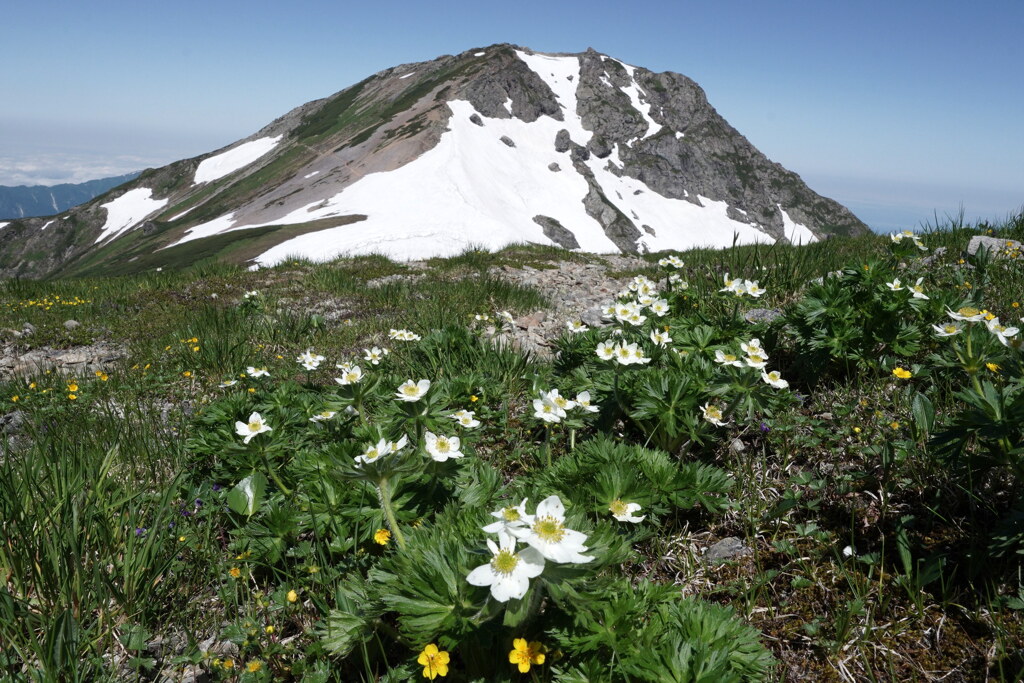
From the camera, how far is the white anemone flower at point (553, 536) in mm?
1672

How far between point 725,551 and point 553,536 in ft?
4.90

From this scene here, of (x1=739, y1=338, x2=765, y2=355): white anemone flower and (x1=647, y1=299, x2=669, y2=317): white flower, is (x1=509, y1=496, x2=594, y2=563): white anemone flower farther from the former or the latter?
(x1=647, y1=299, x2=669, y2=317): white flower

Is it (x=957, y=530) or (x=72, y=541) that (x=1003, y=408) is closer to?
(x=957, y=530)

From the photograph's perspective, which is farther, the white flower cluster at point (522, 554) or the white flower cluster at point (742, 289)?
the white flower cluster at point (742, 289)

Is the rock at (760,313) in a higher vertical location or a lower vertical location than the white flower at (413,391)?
lower

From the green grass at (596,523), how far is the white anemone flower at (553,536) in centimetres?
11

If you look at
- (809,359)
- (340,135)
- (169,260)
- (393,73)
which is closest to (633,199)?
(340,135)

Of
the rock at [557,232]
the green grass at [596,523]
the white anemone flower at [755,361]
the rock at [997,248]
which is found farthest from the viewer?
the rock at [557,232]

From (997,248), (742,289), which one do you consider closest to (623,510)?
(742,289)

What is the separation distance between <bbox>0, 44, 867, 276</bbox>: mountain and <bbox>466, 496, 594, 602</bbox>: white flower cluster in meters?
45.2

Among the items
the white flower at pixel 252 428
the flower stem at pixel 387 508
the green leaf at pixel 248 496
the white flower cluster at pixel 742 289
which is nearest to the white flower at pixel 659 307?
the white flower cluster at pixel 742 289

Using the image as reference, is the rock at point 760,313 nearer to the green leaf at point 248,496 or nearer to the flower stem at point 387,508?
the flower stem at point 387,508

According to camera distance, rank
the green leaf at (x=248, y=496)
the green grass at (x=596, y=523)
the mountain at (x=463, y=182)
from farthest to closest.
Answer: the mountain at (x=463, y=182), the green leaf at (x=248, y=496), the green grass at (x=596, y=523)

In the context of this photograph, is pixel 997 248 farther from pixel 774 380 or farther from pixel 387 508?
pixel 387 508
